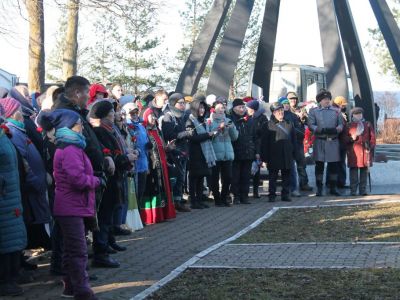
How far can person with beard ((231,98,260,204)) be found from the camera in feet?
46.6

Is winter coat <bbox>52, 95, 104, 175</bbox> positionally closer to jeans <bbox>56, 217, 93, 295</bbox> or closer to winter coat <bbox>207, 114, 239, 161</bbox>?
jeans <bbox>56, 217, 93, 295</bbox>

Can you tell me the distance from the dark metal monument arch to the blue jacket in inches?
267

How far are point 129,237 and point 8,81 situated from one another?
9744mm

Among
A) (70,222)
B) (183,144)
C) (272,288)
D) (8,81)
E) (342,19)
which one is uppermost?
(342,19)

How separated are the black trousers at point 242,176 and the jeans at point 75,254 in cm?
795

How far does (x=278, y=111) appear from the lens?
14289 millimetres

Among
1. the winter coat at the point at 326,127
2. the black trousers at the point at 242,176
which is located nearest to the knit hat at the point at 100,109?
the black trousers at the point at 242,176

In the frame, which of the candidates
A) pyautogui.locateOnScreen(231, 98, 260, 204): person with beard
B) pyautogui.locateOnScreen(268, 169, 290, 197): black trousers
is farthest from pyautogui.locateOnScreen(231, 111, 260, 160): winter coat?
pyautogui.locateOnScreen(268, 169, 290, 197): black trousers

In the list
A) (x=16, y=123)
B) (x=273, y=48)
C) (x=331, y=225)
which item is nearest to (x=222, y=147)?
(x=331, y=225)

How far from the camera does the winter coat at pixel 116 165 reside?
8.18 m

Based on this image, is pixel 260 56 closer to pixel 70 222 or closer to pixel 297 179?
pixel 297 179

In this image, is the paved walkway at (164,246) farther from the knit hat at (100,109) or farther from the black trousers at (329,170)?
the knit hat at (100,109)

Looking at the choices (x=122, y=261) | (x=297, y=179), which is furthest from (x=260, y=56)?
(x=122, y=261)

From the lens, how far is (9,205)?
6.89 m
